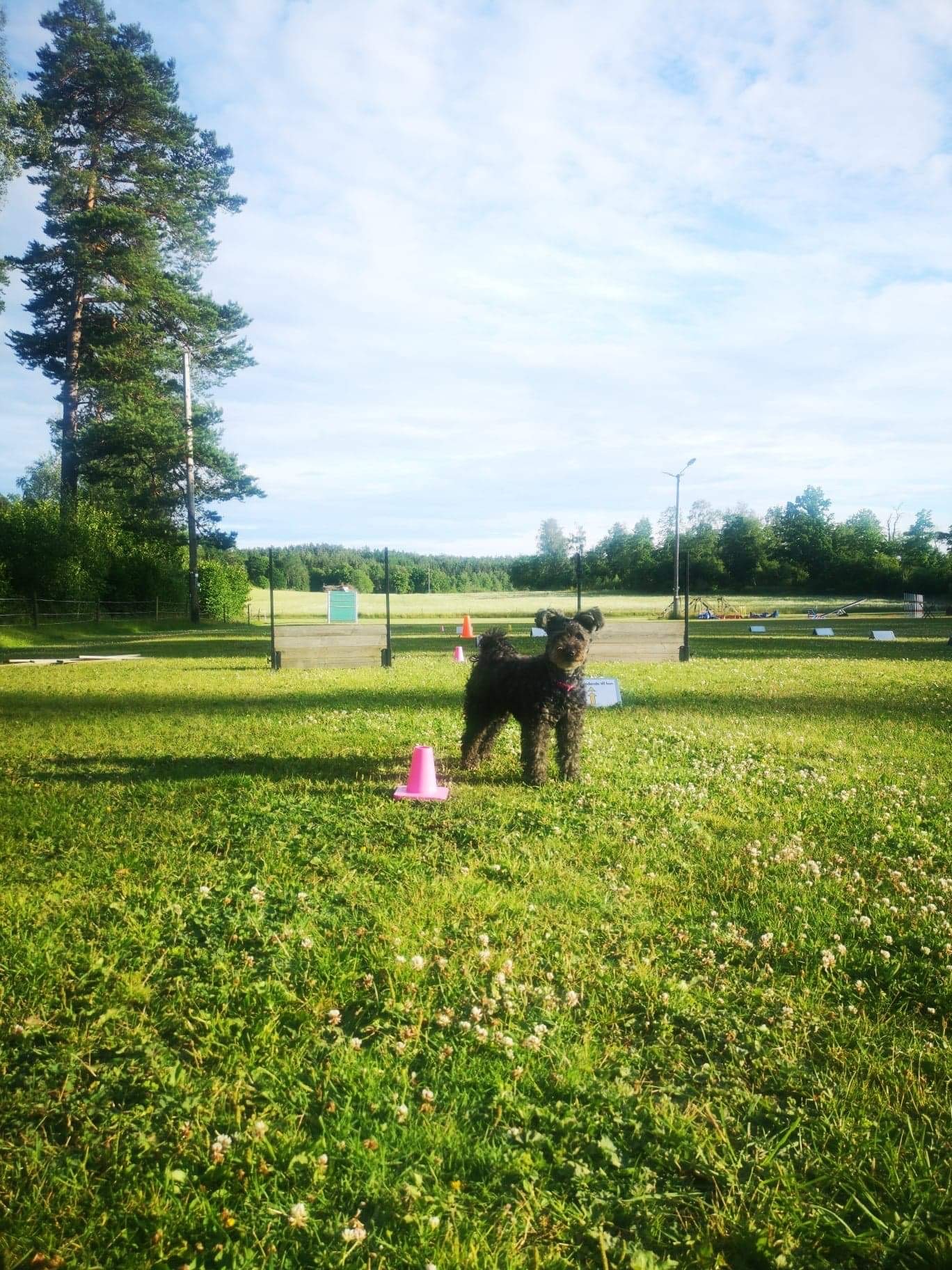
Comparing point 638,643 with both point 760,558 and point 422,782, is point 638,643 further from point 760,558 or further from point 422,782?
point 760,558

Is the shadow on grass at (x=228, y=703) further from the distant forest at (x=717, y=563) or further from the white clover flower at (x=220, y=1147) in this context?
the distant forest at (x=717, y=563)

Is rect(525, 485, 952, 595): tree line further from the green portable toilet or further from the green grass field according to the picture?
the green grass field

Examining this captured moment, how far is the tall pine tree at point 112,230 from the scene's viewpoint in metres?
31.6

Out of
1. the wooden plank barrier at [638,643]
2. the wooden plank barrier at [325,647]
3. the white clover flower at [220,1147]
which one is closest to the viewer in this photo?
the white clover flower at [220,1147]

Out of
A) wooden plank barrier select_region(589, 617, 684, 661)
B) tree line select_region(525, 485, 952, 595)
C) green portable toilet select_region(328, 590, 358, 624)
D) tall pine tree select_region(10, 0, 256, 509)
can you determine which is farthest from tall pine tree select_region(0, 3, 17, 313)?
tree line select_region(525, 485, 952, 595)

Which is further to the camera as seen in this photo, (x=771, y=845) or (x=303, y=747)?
(x=303, y=747)

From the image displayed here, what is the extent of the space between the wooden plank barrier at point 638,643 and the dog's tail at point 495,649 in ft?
29.9

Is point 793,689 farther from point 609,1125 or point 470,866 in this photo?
point 609,1125

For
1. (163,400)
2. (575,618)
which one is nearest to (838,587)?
(163,400)

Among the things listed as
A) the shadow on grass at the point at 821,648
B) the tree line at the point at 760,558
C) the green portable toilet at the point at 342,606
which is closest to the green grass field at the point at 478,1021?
the shadow on grass at the point at 821,648

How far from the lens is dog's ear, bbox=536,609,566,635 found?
685 cm

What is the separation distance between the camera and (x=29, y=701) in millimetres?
11758

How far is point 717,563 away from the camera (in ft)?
215

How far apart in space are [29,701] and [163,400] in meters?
28.0
